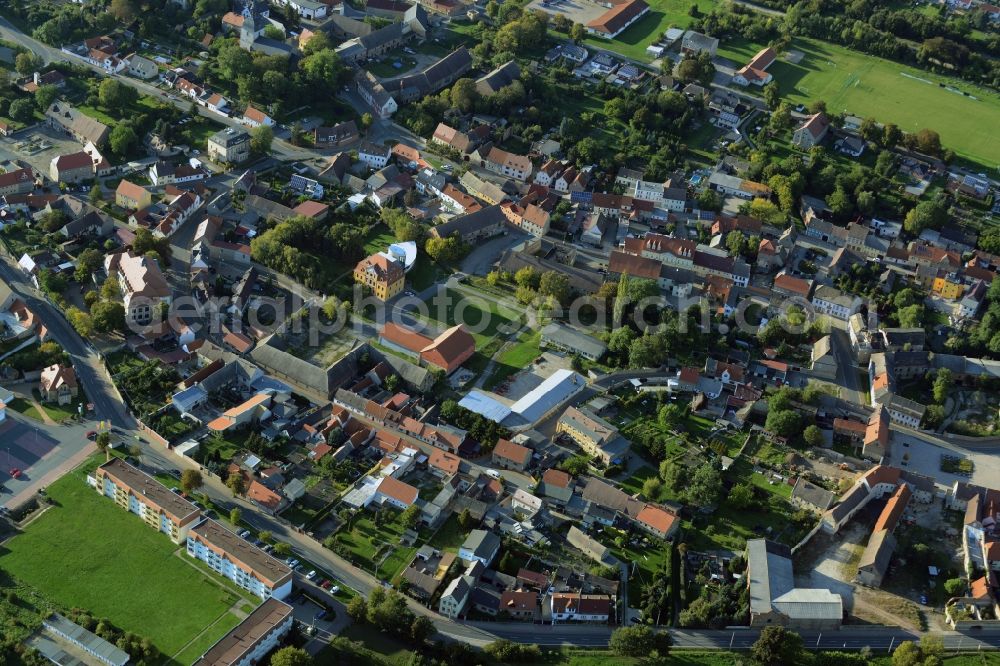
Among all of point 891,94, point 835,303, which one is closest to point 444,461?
point 835,303

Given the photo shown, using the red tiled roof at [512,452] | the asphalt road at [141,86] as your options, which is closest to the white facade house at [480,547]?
the red tiled roof at [512,452]

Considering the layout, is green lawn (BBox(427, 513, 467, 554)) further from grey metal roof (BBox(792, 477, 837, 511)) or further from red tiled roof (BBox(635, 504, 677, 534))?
grey metal roof (BBox(792, 477, 837, 511))

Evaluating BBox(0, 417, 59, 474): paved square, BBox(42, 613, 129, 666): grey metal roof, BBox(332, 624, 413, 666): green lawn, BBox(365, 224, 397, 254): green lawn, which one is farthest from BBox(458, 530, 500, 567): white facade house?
BBox(365, 224, 397, 254): green lawn

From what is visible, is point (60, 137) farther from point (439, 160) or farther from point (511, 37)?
point (511, 37)

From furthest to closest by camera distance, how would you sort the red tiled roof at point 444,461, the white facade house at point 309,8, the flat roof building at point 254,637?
1. the white facade house at point 309,8
2. the red tiled roof at point 444,461
3. the flat roof building at point 254,637

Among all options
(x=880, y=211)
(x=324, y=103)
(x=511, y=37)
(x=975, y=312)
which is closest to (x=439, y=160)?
(x=324, y=103)

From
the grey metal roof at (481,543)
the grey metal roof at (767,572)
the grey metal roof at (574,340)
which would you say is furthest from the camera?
Result: the grey metal roof at (574,340)

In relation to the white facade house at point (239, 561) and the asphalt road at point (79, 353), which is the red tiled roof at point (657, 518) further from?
the asphalt road at point (79, 353)
